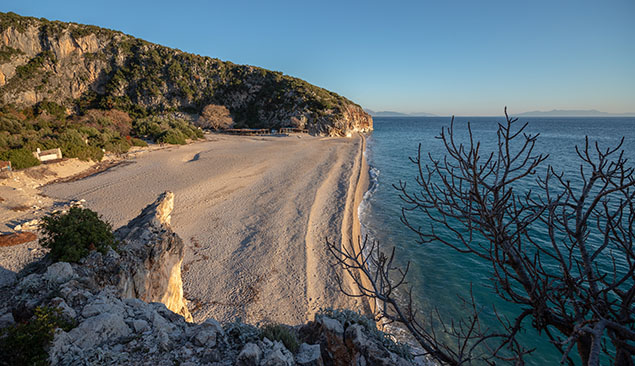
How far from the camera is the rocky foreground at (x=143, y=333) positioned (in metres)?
3.78

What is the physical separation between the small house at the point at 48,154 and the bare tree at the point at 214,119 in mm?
31340

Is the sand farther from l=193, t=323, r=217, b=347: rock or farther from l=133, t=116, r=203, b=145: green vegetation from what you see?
l=133, t=116, r=203, b=145: green vegetation

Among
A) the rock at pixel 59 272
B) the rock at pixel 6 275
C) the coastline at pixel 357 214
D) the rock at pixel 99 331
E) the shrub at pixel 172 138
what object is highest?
the shrub at pixel 172 138

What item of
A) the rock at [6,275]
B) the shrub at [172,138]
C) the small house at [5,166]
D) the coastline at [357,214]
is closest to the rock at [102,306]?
the coastline at [357,214]

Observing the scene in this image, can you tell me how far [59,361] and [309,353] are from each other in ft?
10.2

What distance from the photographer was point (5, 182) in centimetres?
1479

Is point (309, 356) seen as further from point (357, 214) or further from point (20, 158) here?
point (20, 158)

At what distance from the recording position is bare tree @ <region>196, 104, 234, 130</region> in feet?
163

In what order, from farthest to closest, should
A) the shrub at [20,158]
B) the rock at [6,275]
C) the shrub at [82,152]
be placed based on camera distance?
the shrub at [82,152] → the shrub at [20,158] → the rock at [6,275]

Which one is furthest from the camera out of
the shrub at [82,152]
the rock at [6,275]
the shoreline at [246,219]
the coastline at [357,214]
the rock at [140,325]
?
the shrub at [82,152]

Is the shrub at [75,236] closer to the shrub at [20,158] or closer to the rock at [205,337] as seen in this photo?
the rock at [205,337]

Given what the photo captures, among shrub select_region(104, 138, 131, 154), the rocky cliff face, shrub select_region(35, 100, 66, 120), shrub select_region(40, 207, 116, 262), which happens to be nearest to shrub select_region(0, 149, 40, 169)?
shrub select_region(104, 138, 131, 154)

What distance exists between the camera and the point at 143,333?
416 centimetres

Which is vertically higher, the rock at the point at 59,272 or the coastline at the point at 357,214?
the rock at the point at 59,272
